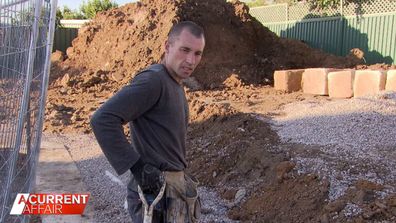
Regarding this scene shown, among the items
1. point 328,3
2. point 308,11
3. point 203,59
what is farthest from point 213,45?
point 308,11

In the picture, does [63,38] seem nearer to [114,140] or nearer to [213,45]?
[213,45]

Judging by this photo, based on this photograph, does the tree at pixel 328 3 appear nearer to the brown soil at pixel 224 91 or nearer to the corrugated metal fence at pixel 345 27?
the corrugated metal fence at pixel 345 27

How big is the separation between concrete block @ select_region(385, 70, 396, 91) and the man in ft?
22.9

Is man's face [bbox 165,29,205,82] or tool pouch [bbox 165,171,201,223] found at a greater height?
man's face [bbox 165,29,205,82]

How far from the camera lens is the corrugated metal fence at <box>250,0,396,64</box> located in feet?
44.3

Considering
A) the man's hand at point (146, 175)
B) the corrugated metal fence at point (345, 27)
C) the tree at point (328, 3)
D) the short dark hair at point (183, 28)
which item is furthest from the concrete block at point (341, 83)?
the man's hand at point (146, 175)

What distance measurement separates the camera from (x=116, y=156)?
2430 millimetres

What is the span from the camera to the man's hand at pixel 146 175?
2.46 m

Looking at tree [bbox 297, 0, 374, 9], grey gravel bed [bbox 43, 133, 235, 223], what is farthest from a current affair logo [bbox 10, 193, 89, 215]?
tree [bbox 297, 0, 374, 9]

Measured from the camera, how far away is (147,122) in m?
2.59

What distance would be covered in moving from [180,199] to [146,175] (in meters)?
0.34

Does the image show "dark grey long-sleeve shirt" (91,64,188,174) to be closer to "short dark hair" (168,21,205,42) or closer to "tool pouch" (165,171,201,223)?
"tool pouch" (165,171,201,223)

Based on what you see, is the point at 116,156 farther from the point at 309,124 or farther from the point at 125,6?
the point at 125,6

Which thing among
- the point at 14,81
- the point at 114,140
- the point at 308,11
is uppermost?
the point at 308,11
